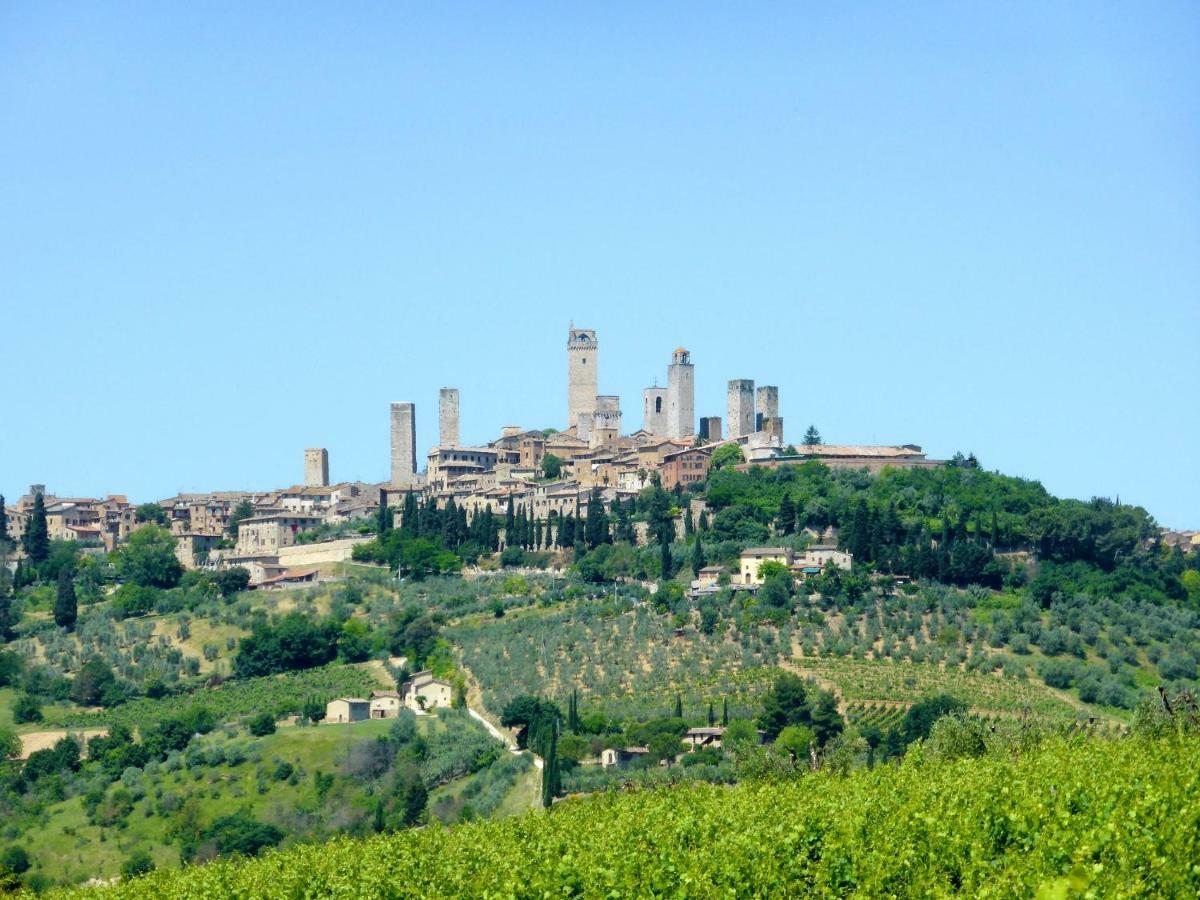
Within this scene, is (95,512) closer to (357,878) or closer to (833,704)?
(833,704)

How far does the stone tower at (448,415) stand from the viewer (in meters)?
89.7

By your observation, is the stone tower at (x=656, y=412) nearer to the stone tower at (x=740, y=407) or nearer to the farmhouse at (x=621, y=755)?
the stone tower at (x=740, y=407)

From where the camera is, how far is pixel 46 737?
177ft

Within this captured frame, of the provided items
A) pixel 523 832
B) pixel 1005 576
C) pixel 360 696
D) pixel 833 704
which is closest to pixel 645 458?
pixel 1005 576

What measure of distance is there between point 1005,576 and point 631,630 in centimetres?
1336

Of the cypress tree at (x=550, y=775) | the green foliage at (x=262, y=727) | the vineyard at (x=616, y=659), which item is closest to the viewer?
the cypress tree at (x=550, y=775)

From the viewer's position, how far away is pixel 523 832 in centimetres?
2420

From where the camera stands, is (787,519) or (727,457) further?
(727,457)

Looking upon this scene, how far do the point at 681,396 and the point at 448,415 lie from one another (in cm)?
1186

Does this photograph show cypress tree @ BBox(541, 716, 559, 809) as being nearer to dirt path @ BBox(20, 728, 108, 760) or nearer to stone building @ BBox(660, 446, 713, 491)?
dirt path @ BBox(20, 728, 108, 760)

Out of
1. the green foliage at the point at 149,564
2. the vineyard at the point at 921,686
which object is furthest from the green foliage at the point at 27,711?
the vineyard at the point at 921,686

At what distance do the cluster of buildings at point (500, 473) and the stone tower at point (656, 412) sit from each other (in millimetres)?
66

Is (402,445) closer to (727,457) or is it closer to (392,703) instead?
(727,457)

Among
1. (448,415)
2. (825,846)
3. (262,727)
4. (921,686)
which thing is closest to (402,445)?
(448,415)
